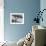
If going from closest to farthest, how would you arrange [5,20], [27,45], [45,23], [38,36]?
[38,36], [27,45], [45,23], [5,20]

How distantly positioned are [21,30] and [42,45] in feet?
8.81

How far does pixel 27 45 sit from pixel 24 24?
2.07 metres

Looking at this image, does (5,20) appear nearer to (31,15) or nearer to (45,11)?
(31,15)

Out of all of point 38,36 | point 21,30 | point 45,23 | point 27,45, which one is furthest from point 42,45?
point 21,30

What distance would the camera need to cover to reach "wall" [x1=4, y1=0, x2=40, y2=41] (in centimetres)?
516

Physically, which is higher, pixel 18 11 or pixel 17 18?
pixel 18 11

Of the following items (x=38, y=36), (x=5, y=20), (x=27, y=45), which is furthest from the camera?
(x=5, y=20)

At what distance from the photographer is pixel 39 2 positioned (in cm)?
521

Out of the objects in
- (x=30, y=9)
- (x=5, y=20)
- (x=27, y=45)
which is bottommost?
(x=27, y=45)

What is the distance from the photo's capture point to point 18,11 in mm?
5184

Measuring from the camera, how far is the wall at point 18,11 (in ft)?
16.9

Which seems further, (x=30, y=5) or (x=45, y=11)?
(x=30, y=5)

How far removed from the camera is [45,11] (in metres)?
4.49

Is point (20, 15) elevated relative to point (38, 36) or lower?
elevated
